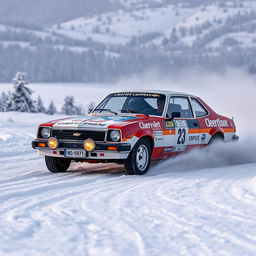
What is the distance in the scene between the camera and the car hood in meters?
8.03

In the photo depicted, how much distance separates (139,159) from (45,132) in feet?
5.16

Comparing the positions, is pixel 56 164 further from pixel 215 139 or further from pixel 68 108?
pixel 68 108

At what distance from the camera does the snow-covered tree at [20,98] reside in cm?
4738

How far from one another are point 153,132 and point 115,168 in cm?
114

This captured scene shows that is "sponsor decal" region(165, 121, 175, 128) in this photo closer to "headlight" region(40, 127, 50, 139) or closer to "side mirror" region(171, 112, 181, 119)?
"side mirror" region(171, 112, 181, 119)

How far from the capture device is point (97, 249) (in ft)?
12.8

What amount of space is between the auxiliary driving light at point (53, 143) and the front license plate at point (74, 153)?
0.64ft

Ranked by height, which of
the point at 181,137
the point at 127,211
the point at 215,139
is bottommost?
the point at 127,211

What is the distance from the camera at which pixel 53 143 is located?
26.9 feet

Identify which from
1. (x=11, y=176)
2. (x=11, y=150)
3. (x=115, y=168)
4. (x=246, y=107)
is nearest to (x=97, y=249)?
(x=11, y=176)

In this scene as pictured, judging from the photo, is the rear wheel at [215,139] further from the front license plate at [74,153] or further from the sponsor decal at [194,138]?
the front license plate at [74,153]

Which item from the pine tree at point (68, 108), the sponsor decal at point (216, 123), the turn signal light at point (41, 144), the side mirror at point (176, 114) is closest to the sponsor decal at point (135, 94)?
the side mirror at point (176, 114)

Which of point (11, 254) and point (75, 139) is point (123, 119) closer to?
point (75, 139)

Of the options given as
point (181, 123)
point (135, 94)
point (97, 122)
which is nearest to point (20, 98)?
point (135, 94)
